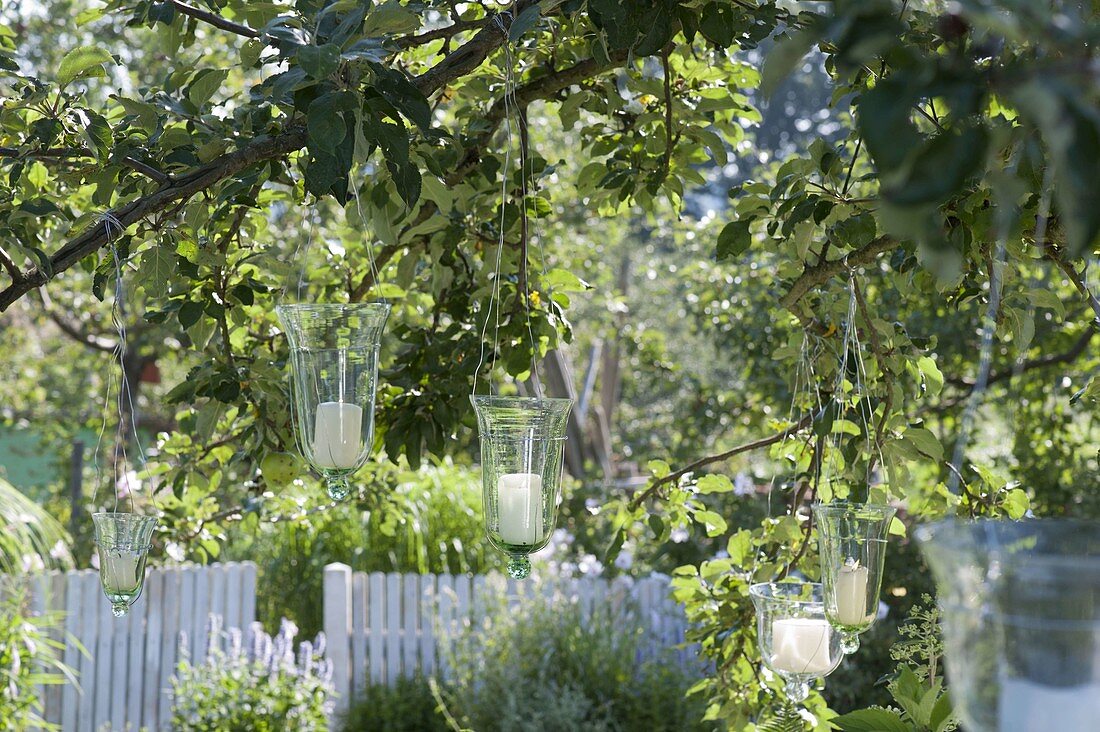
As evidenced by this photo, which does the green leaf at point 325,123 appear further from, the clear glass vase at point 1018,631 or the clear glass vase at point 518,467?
the clear glass vase at point 1018,631

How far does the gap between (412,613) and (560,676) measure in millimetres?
797

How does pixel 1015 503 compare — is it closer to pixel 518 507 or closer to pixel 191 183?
pixel 518 507

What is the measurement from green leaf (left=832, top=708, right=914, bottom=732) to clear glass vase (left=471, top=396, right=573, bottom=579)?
0.57 m

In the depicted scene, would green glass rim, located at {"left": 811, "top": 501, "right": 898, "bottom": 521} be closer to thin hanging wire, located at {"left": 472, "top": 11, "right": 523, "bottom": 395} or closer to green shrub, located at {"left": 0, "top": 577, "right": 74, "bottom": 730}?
thin hanging wire, located at {"left": 472, "top": 11, "right": 523, "bottom": 395}

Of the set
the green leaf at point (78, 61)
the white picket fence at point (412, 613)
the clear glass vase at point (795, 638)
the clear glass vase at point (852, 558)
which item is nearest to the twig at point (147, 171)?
the green leaf at point (78, 61)

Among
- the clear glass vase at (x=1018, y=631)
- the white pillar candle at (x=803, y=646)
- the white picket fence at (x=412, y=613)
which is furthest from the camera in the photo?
the white picket fence at (x=412, y=613)

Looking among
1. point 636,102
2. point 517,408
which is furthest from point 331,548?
point 517,408

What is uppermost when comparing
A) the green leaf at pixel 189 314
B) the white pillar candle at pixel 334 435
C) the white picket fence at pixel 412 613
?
the green leaf at pixel 189 314

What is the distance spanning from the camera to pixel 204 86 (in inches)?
58.6

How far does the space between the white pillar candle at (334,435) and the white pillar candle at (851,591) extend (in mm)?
669

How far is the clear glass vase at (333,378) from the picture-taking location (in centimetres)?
139

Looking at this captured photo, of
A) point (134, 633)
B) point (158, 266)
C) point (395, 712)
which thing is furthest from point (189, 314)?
point (134, 633)

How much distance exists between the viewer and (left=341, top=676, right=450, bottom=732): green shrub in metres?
3.96

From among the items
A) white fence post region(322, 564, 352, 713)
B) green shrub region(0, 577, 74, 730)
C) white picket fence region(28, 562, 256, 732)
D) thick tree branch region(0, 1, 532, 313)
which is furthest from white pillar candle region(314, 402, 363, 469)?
white picket fence region(28, 562, 256, 732)
